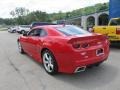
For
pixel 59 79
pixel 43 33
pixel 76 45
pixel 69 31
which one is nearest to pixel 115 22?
pixel 69 31

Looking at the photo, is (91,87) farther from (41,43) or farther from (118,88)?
(41,43)

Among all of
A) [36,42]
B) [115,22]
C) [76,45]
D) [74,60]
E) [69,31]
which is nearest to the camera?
[74,60]

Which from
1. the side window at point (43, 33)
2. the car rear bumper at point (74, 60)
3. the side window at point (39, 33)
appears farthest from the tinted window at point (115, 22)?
the car rear bumper at point (74, 60)

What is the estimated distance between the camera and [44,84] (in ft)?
16.5

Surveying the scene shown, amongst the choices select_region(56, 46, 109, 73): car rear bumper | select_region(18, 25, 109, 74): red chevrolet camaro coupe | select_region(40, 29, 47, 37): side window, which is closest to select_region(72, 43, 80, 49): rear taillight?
select_region(18, 25, 109, 74): red chevrolet camaro coupe

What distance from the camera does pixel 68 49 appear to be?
4.95 metres

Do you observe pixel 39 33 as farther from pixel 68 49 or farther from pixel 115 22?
pixel 115 22

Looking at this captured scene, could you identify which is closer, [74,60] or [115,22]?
[74,60]

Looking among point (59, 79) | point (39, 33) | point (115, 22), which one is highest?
point (115, 22)

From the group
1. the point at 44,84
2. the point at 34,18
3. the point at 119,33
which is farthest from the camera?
the point at 34,18

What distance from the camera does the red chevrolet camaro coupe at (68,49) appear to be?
4.98 metres

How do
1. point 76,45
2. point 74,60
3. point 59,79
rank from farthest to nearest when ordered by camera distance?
point 59,79 → point 76,45 → point 74,60

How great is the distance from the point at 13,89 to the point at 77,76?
5.84 feet

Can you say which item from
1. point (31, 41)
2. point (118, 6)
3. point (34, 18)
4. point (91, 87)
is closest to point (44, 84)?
point (91, 87)
